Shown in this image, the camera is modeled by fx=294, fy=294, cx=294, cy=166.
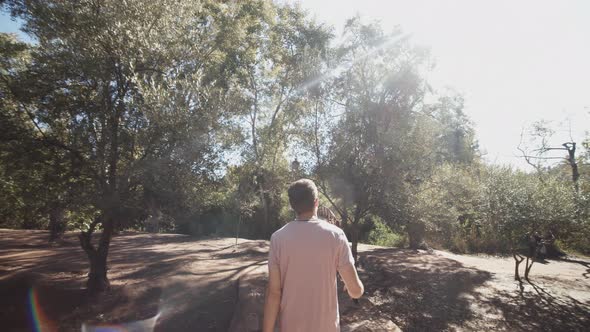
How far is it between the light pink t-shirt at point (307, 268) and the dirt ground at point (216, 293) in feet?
16.0

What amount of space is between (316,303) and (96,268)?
7395 millimetres

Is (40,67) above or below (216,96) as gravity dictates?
above

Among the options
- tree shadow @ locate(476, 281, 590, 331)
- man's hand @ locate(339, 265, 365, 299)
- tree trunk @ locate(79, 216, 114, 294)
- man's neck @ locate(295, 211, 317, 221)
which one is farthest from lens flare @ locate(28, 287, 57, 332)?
tree shadow @ locate(476, 281, 590, 331)

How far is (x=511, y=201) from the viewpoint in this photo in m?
10.1

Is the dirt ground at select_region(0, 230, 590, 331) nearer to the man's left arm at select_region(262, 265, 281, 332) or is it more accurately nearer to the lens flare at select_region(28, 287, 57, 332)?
the lens flare at select_region(28, 287, 57, 332)

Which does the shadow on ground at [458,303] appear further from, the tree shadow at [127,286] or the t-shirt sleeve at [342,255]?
the t-shirt sleeve at [342,255]

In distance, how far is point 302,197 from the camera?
2.39 m

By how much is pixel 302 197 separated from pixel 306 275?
0.61 meters

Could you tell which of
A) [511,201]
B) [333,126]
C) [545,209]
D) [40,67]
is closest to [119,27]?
[40,67]

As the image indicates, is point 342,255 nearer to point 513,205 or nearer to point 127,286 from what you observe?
point 127,286

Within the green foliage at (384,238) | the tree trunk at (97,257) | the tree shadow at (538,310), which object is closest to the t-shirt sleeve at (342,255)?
the tree trunk at (97,257)

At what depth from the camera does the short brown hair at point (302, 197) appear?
239 centimetres

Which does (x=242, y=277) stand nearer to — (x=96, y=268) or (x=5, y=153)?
(x=96, y=268)

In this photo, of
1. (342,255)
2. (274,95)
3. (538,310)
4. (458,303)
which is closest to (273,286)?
(342,255)
